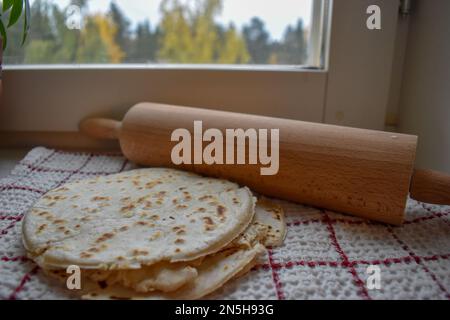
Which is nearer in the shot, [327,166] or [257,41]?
[327,166]

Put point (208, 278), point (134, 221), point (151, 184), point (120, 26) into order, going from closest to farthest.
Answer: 1. point (208, 278)
2. point (134, 221)
3. point (151, 184)
4. point (120, 26)

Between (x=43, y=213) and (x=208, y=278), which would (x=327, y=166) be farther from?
(x=43, y=213)

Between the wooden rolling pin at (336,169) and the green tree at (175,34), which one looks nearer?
the wooden rolling pin at (336,169)

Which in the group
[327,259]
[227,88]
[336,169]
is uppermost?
[227,88]

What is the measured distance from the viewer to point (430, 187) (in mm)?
748

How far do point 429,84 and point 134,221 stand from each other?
Result: 807 mm

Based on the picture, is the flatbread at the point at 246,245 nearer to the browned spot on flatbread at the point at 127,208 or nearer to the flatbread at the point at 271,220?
the flatbread at the point at 271,220

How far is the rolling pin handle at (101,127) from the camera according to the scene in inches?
42.0

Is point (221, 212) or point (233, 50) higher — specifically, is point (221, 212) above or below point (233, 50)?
below

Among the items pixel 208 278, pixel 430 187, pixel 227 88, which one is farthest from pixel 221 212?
pixel 227 88

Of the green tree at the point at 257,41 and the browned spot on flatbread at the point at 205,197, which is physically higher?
the green tree at the point at 257,41

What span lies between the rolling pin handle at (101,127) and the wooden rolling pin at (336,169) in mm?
201

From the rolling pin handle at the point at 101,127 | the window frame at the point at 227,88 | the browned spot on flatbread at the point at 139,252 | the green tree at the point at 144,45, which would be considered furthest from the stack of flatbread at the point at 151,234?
the green tree at the point at 144,45

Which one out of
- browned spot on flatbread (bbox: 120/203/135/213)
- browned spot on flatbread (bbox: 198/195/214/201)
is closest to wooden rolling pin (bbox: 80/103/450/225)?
browned spot on flatbread (bbox: 198/195/214/201)
